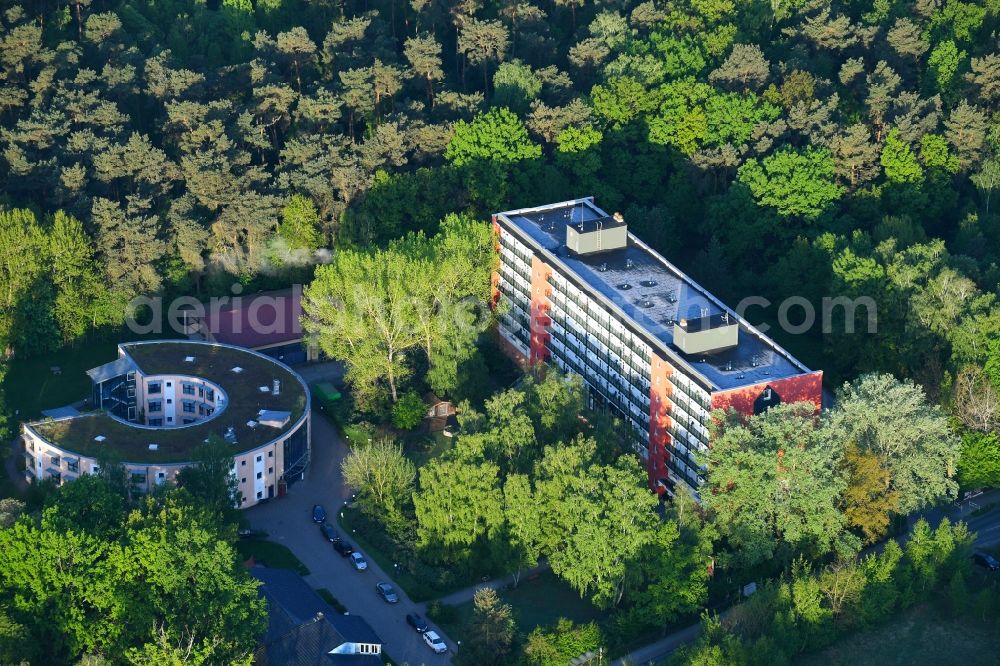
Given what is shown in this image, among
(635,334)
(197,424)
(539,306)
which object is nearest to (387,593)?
(197,424)

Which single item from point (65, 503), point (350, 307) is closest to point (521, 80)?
point (350, 307)

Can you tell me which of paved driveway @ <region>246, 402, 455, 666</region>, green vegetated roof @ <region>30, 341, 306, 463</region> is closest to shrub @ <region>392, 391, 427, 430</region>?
paved driveway @ <region>246, 402, 455, 666</region>

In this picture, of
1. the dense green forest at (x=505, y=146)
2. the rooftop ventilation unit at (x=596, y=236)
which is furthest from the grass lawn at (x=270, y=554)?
the rooftop ventilation unit at (x=596, y=236)

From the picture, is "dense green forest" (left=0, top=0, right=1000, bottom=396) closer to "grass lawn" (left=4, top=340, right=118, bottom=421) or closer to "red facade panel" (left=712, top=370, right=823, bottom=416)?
"grass lawn" (left=4, top=340, right=118, bottom=421)

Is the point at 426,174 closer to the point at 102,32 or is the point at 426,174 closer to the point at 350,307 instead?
the point at 350,307

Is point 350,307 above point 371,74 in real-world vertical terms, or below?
below

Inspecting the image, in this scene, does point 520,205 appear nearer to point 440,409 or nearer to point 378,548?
point 440,409
